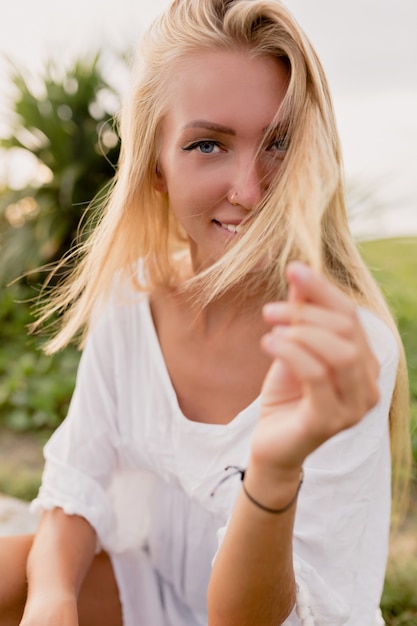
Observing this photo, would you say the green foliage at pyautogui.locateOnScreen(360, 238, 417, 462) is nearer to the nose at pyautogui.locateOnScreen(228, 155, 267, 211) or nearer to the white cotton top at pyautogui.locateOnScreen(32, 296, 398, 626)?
the white cotton top at pyautogui.locateOnScreen(32, 296, 398, 626)

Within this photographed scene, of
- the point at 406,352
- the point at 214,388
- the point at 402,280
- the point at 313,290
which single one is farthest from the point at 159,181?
the point at 402,280

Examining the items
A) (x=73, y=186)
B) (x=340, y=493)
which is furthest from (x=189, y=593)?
(x=73, y=186)

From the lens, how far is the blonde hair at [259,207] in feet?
4.61

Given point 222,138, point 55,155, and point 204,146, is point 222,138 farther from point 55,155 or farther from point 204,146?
point 55,155

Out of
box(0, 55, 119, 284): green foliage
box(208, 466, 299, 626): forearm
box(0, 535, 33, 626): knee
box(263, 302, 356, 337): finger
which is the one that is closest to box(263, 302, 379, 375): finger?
box(263, 302, 356, 337): finger

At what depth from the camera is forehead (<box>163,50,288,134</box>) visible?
4.93ft

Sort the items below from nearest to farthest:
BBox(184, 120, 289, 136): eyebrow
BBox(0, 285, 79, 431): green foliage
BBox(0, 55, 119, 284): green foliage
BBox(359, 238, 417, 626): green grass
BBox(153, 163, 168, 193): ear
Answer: BBox(184, 120, 289, 136): eyebrow, BBox(153, 163, 168, 193): ear, BBox(359, 238, 417, 626): green grass, BBox(0, 285, 79, 431): green foliage, BBox(0, 55, 119, 284): green foliage

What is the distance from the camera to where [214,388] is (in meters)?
1.77

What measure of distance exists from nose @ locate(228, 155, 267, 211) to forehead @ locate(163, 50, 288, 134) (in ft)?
0.26

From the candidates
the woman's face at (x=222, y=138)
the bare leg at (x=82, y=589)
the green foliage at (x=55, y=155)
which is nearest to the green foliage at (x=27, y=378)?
the green foliage at (x=55, y=155)

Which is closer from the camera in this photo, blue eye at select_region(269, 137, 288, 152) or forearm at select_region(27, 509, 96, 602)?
blue eye at select_region(269, 137, 288, 152)

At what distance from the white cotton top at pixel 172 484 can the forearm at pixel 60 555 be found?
33 mm

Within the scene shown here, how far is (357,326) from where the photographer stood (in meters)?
0.91

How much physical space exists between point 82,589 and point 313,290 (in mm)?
1193
